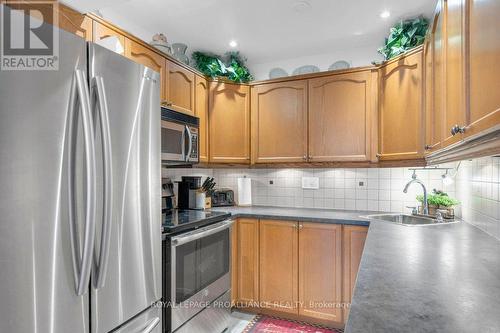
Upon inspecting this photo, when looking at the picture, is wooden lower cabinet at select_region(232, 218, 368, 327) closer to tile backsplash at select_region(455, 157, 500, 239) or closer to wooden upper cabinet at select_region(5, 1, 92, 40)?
tile backsplash at select_region(455, 157, 500, 239)

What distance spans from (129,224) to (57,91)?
0.63 meters

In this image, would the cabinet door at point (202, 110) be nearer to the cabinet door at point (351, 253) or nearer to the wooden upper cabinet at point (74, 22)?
the wooden upper cabinet at point (74, 22)

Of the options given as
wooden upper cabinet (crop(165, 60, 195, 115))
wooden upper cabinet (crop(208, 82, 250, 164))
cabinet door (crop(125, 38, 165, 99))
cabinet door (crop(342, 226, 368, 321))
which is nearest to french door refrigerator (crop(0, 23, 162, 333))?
cabinet door (crop(125, 38, 165, 99))

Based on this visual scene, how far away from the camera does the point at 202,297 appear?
200 centimetres

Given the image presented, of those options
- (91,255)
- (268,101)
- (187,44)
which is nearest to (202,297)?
(91,255)

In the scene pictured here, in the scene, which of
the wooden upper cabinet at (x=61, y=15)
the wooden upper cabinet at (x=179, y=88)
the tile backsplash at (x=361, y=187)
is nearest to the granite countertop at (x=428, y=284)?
the tile backsplash at (x=361, y=187)

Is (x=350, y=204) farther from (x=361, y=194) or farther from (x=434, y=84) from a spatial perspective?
(x=434, y=84)

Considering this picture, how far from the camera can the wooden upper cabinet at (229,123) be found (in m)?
2.85

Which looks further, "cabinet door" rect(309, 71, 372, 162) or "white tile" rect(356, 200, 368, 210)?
"white tile" rect(356, 200, 368, 210)

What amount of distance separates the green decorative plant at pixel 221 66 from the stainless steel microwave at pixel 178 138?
2.51 ft

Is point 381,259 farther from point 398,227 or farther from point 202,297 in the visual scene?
point 202,297

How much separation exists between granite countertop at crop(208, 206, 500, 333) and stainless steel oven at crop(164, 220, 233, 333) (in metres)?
1.11

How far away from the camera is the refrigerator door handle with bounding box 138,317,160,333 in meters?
1.40

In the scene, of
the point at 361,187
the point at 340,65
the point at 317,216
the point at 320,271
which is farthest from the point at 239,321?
the point at 340,65
